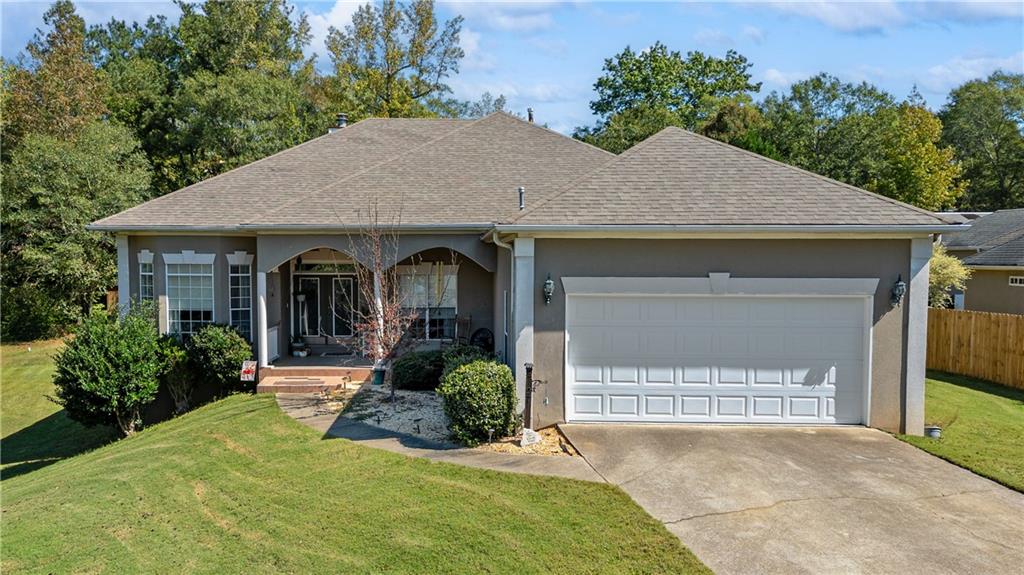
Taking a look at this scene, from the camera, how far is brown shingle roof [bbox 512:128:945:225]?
29.5ft

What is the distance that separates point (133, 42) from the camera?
36.3 m

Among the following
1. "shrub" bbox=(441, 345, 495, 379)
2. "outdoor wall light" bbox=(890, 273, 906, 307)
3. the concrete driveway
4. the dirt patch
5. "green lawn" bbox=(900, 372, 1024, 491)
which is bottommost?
"green lawn" bbox=(900, 372, 1024, 491)

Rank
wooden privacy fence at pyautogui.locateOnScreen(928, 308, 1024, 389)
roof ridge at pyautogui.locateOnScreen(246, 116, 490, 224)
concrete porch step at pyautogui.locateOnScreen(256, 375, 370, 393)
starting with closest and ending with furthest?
concrete porch step at pyautogui.locateOnScreen(256, 375, 370, 393), roof ridge at pyautogui.locateOnScreen(246, 116, 490, 224), wooden privacy fence at pyautogui.locateOnScreen(928, 308, 1024, 389)

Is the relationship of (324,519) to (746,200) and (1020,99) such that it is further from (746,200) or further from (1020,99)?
(1020,99)

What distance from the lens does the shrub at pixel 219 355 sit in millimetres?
12742

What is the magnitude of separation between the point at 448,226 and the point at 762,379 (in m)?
6.83

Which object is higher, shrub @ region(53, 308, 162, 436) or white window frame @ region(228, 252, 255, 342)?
white window frame @ region(228, 252, 255, 342)

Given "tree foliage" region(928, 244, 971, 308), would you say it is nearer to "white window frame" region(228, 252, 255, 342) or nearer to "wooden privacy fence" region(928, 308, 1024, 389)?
"wooden privacy fence" region(928, 308, 1024, 389)

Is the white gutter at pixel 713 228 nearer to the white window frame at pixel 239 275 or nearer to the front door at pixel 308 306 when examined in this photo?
the white window frame at pixel 239 275

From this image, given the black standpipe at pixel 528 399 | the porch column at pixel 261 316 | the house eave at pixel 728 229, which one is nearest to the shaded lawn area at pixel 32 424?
the porch column at pixel 261 316

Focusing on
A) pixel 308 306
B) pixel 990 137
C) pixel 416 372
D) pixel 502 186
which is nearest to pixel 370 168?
pixel 502 186

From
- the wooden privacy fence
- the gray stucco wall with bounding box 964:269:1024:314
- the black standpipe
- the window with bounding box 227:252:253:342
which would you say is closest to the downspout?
the black standpipe

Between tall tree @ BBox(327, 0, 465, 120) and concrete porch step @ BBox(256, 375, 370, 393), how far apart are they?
21.7m

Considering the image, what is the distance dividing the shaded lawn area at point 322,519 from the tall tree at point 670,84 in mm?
34772
